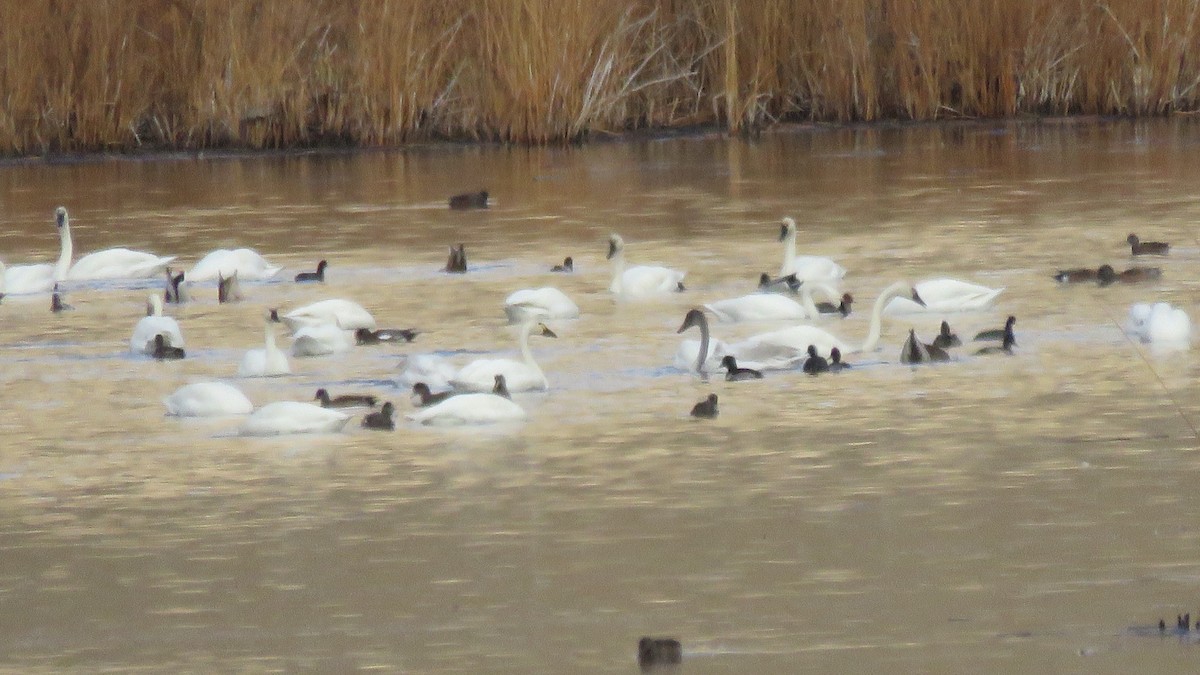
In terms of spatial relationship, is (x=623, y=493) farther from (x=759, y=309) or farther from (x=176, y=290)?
(x=176, y=290)

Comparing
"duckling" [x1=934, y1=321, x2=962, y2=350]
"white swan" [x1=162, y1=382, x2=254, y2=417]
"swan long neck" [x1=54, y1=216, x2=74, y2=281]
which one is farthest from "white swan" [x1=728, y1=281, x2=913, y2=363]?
"swan long neck" [x1=54, y1=216, x2=74, y2=281]

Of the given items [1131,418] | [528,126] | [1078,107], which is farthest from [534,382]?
[1078,107]

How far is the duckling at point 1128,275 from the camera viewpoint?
429 inches

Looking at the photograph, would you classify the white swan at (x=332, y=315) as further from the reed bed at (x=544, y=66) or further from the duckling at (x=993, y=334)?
the reed bed at (x=544, y=66)

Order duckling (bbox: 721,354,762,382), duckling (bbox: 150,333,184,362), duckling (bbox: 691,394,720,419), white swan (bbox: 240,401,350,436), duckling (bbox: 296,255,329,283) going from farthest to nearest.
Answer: duckling (bbox: 296,255,329,283), duckling (bbox: 150,333,184,362), duckling (bbox: 721,354,762,382), duckling (bbox: 691,394,720,419), white swan (bbox: 240,401,350,436)

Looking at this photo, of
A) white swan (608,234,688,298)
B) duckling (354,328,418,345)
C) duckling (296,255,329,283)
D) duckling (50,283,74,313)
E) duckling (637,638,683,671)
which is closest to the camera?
duckling (637,638,683,671)

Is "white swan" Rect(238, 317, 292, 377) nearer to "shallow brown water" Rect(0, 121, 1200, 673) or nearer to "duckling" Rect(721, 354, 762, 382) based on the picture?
"shallow brown water" Rect(0, 121, 1200, 673)

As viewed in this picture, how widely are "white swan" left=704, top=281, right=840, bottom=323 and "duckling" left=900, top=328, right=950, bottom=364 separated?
1.16 m

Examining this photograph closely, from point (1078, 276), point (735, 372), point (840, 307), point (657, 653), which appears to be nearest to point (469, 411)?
point (735, 372)

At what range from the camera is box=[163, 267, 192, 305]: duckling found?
1172cm

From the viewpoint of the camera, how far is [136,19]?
63.6 feet

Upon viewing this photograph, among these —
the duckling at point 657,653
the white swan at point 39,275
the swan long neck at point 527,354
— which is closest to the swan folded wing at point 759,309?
the swan long neck at point 527,354

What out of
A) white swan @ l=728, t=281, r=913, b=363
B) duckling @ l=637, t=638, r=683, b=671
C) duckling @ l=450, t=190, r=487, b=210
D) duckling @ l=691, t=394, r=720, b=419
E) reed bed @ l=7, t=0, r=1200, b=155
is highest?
reed bed @ l=7, t=0, r=1200, b=155

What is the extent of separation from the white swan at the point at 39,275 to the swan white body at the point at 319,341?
282cm
